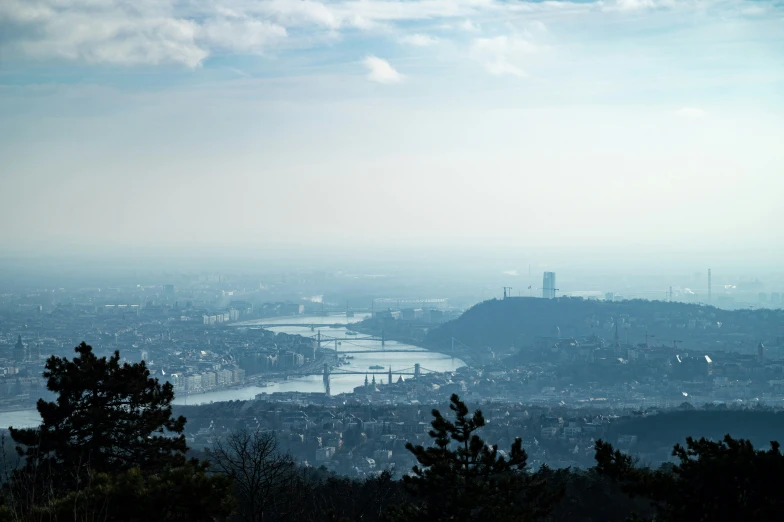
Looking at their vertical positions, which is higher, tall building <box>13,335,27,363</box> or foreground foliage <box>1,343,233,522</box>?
foreground foliage <box>1,343,233,522</box>

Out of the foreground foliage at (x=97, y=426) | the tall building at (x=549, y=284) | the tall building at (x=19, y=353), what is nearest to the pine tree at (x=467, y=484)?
the foreground foliage at (x=97, y=426)

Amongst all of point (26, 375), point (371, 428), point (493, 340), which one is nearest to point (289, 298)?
point (493, 340)

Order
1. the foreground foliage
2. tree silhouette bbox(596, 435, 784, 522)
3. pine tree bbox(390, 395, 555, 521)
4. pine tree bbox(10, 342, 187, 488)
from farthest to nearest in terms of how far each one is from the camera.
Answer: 1. pine tree bbox(10, 342, 187, 488)
2. the foreground foliage
3. pine tree bbox(390, 395, 555, 521)
4. tree silhouette bbox(596, 435, 784, 522)

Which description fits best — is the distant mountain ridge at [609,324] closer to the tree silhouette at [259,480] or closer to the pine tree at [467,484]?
the tree silhouette at [259,480]

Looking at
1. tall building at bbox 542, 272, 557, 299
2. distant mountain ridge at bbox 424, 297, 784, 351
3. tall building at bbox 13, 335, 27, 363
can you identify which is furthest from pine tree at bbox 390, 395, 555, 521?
tall building at bbox 542, 272, 557, 299

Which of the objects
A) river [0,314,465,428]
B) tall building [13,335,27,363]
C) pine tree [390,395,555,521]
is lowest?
river [0,314,465,428]

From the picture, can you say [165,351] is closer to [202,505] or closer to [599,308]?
[599,308]

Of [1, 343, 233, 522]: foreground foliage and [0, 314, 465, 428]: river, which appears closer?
[1, 343, 233, 522]: foreground foliage

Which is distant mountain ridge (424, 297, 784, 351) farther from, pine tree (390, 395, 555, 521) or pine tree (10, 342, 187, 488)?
pine tree (390, 395, 555, 521)
